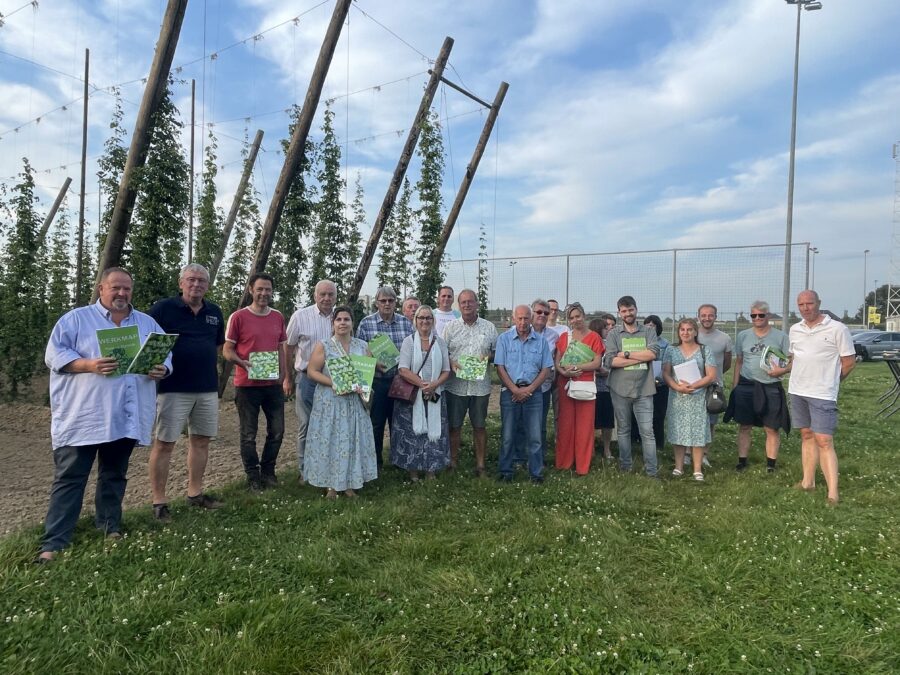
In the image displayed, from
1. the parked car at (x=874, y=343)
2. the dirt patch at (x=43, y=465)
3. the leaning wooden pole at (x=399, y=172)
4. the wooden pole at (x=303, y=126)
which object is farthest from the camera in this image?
the parked car at (x=874, y=343)

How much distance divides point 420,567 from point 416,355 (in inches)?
92.8

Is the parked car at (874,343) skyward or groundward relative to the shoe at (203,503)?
skyward

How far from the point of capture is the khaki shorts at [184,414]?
172 inches

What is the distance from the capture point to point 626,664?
2738 millimetres

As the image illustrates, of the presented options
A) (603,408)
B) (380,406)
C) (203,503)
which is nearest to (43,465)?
(203,503)

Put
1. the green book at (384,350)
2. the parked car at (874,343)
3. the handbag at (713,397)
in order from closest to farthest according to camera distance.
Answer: the green book at (384,350) < the handbag at (713,397) < the parked car at (874,343)

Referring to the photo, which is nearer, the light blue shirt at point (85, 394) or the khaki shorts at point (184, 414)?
the light blue shirt at point (85, 394)

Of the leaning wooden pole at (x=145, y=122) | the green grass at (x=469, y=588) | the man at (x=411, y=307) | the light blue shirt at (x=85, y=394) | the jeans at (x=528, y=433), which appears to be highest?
the leaning wooden pole at (x=145, y=122)

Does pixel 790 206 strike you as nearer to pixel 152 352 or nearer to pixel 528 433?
pixel 528 433

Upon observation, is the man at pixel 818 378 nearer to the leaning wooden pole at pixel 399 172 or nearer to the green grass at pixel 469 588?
the green grass at pixel 469 588

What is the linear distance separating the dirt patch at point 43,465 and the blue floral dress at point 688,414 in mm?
4529

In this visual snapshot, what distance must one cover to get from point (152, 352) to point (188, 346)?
1.99ft

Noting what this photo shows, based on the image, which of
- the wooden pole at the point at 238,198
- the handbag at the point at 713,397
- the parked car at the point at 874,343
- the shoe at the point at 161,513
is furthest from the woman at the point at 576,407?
the parked car at the point at 874,343

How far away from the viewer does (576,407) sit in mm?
6191
